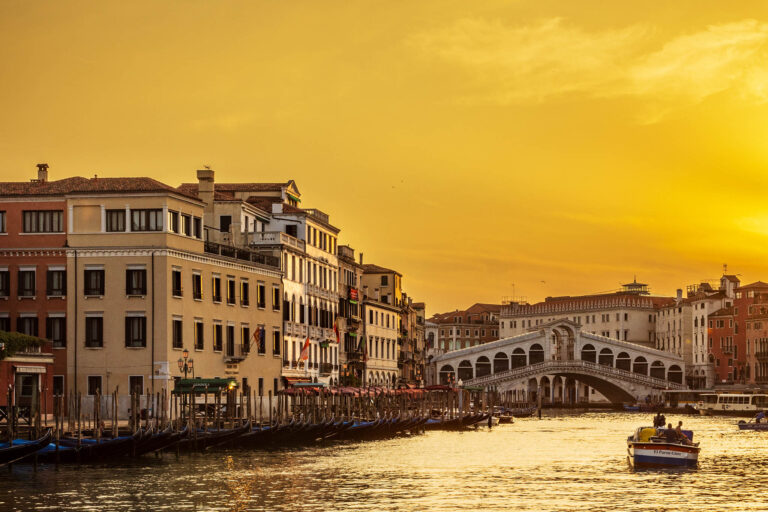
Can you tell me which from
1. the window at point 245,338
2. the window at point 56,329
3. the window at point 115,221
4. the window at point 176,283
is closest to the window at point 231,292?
the window at point 245,338

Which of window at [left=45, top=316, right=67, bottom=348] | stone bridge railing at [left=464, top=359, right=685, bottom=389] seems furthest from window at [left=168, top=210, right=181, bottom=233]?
stone bridge railing at [left=464, top=359, right=685, bottom=389]

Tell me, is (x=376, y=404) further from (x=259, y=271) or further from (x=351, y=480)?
(x=351, y=480)

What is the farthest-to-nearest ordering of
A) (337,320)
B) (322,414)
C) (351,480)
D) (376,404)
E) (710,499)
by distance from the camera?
(337,320) < (376,404) < (322,414) < (351,480) < (710,499)

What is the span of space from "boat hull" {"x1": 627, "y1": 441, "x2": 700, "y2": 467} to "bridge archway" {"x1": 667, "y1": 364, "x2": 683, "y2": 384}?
89257 millimetres

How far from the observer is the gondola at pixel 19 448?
3459 centimetres

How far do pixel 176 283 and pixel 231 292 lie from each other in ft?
15.9

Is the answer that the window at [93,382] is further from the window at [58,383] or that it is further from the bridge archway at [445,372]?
the bridge archway at [445,372]

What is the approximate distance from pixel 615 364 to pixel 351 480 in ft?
315

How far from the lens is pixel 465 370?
130750 mm

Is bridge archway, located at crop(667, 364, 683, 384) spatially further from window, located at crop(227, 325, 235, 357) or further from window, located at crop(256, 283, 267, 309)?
window, located at crop(227, 325, 235, 357)

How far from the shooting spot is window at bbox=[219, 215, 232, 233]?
191ft

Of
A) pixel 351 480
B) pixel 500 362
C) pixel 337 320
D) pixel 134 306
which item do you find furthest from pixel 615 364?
pixel 351 480

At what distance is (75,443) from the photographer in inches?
1497

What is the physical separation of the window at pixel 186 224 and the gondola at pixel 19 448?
16435 millimetres
